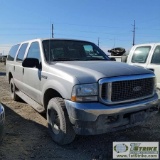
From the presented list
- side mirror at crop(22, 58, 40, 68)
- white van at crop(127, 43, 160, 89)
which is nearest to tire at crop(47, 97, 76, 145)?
side mirror at crop(22, 58, 40, 68)

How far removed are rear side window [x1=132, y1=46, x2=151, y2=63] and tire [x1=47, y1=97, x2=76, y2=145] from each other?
3.51 m

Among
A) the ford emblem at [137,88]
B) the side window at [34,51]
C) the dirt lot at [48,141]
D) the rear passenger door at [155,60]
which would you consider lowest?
the dirt lot at [48,141]

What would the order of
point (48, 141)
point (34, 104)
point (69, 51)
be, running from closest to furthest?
point (48, 141) → point (69, 51) → point (34, 104)

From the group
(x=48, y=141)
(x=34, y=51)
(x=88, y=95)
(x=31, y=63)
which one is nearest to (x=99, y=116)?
(x=88, y=95)

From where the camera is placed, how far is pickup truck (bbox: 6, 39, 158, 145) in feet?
12.5

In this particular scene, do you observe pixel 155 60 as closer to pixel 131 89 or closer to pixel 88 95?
pixel 131 89

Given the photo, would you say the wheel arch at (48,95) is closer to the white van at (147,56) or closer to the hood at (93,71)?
the hood at (93,71)

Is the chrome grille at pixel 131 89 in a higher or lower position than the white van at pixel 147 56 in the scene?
lower

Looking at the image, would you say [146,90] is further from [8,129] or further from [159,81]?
[8,129]

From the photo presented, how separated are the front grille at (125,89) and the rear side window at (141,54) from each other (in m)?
2.62

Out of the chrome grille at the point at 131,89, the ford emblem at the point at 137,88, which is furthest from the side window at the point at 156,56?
the ford emblem at the point at 137,88

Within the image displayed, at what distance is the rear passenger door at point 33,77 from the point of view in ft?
17.3

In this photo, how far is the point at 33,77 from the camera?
5.51m

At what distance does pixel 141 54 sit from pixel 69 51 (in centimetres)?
261
